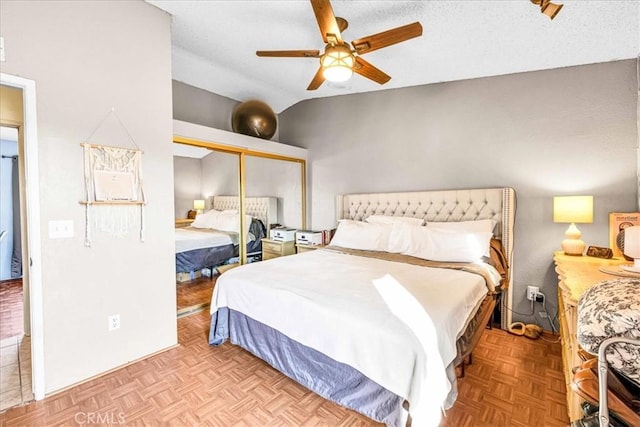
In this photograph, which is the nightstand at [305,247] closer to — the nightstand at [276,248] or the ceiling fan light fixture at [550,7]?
the nightstand at [276,248]

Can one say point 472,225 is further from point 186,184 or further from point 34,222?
point 34,222

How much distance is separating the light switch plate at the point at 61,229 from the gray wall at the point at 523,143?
3179 millimetres

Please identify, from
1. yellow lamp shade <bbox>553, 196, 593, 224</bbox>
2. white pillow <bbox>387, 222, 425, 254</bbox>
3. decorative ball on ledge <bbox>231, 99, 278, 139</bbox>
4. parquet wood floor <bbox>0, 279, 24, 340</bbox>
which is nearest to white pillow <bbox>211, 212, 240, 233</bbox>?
decorative ball on ledge <bbox>231, 99, 278, 139</bbox>

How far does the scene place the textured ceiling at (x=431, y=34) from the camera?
6.86ft

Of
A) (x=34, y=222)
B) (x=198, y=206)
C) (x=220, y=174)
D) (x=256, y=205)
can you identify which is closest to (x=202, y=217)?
(x=198, y=206)

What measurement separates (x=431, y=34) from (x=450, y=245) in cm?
188

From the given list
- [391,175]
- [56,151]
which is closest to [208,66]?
[56,151]

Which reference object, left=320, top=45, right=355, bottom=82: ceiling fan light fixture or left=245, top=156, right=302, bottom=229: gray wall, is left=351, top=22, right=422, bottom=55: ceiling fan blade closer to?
left=320, top=45, right=355, bottom=82: ceiling fan light fixture

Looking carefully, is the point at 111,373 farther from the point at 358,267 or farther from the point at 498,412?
the point at 498,412

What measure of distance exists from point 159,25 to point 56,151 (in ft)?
4.40

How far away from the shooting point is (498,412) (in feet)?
5.88

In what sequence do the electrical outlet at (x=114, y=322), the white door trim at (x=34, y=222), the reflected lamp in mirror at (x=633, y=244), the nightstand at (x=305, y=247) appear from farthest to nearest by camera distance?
the nightstand at (x=305, y=247)
the electrical outlet at (x=114, y=322)
the white door trim at (x=34, y=222)
the reflected lamp in mirror at (x=633, y=244)

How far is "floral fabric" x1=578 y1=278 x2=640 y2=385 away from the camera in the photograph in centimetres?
84

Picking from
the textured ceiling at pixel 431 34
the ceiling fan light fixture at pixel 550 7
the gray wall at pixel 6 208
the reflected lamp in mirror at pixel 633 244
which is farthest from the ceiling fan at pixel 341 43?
the gray wall at pixel 6 208
